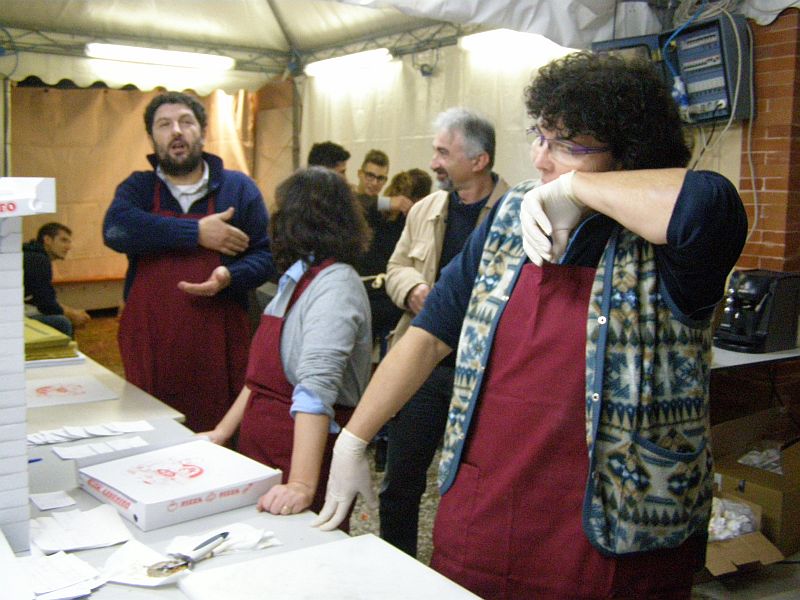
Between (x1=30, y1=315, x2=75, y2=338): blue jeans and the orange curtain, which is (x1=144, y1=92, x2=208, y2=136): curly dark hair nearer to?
(x1=30, y1=315, x2=75, y2=338): blue jeans

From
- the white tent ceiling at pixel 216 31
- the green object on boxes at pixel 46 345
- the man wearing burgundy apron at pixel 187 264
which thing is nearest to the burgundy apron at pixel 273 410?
the man wearing burgundy apron at pixel 187 264

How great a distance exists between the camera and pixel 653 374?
1.39 m

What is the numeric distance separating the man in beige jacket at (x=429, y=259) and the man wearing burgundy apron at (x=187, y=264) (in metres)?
0.56

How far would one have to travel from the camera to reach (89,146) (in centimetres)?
905

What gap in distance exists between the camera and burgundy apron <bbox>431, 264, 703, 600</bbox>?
1434 millimetres

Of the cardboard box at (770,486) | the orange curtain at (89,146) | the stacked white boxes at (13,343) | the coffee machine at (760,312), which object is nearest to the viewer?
the stacked white boxes at (13,343)

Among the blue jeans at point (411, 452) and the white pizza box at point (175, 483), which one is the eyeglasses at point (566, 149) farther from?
the blue jeans at point (411, 452)

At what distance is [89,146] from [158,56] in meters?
2.85

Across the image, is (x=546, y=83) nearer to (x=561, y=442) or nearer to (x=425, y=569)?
(x=561, y=442)

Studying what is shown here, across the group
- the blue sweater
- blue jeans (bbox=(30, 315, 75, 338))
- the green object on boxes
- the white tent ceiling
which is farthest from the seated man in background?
the blue sweater

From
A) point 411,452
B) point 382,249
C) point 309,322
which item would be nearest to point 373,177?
point 382,249

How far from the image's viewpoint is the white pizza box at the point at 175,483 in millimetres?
1569

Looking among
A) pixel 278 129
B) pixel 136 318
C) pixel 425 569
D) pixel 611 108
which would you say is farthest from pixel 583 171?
pixel 278 129

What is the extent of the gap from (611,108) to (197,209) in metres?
1.97
